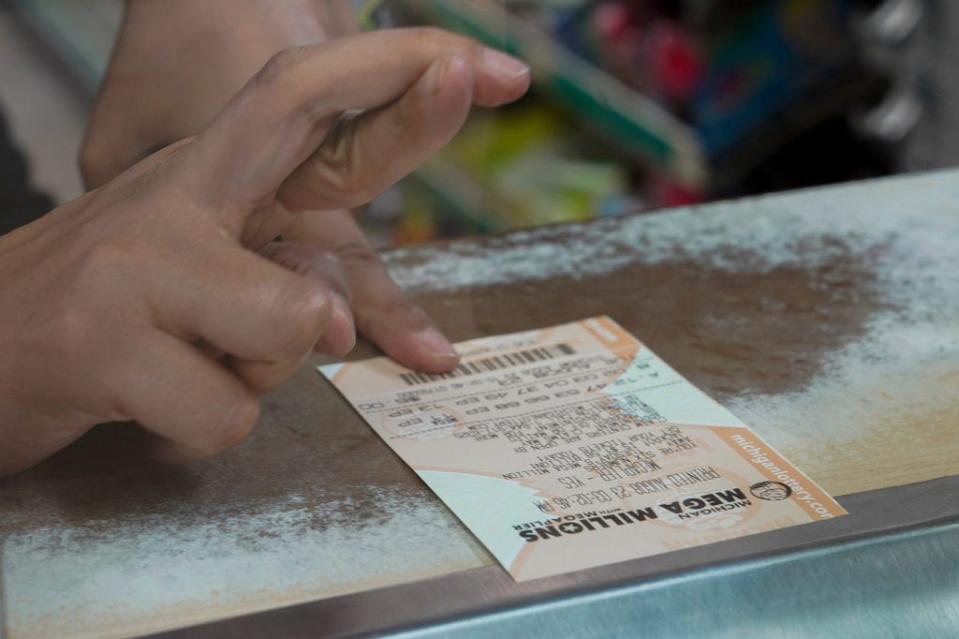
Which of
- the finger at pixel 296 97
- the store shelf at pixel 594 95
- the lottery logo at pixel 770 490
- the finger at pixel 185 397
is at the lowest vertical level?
the store shelf at pixel 594 95

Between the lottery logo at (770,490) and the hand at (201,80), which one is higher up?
the hand at (201,80)

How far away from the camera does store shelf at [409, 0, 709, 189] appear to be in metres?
2.37

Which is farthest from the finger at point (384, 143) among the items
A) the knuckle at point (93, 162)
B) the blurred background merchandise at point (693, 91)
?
the blurred background merchandise at point (693, 91)

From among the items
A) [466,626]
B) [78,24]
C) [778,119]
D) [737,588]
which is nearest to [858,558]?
[737,588]

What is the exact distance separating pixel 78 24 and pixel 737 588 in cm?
237

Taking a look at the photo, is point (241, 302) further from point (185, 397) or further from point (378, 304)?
point (378, 304)

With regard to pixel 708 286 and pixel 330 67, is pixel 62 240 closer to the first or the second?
pixel 330 67

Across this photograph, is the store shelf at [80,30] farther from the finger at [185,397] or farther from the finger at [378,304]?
the finger at [185,397]

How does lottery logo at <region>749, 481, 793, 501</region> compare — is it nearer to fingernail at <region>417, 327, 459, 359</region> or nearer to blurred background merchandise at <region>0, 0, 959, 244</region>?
fingernail at <region>417, 327, 459, 359</region>

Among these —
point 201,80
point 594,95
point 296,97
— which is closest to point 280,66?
point 296,97

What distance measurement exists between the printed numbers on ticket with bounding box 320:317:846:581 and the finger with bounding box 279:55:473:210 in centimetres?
17

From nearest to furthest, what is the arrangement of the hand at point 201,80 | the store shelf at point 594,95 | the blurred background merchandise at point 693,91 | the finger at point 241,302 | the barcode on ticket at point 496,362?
the finger at point 241,302
the barcode on ticket at point 496,362
the hand at point 201,80
the blurred background merchandise at point 693,91
the store shelf at point 594,95

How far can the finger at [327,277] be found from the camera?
0.68 meters

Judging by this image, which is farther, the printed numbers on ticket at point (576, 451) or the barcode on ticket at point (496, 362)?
the barcode on ticket at point (496, 362)
